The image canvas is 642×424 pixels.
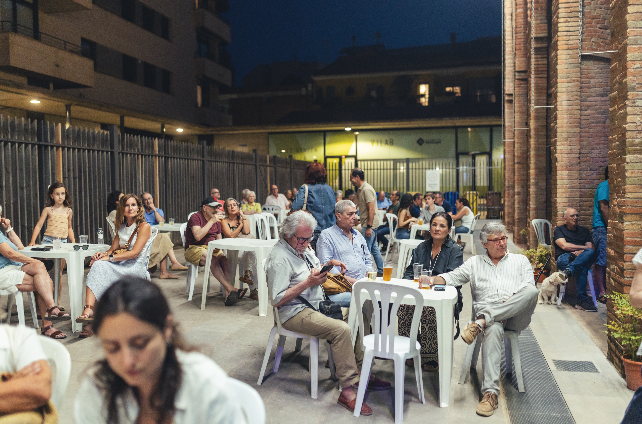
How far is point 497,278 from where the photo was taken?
4.23 metres

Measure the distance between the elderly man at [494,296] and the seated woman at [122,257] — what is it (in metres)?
3.06

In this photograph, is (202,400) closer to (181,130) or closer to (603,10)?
(603,10)

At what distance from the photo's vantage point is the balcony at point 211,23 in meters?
25.3

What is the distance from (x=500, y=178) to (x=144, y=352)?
22722 mm

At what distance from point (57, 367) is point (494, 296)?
3216mm

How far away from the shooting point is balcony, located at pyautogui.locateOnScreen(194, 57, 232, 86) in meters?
25.7

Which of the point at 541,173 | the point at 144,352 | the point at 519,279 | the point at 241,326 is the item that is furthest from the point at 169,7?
the point at 144,352

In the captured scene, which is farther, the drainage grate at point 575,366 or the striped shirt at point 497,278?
the drainage grate at point 575,366

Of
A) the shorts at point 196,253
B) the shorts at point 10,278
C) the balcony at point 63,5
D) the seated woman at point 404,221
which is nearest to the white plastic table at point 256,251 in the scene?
the shorts at point 196,253

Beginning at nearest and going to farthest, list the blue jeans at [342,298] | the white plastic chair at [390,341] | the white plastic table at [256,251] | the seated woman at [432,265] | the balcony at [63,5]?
the white plastic chair at [390,341] → the seated woman at [432,265] → the blue jeans at [342,298] → the white plastic table at [256,251] → the balcony at [63,5]

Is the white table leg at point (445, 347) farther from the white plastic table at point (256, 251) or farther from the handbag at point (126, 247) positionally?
the handbag at point (126, 247)

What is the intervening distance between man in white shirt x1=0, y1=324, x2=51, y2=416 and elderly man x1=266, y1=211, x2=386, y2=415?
197 centimetres

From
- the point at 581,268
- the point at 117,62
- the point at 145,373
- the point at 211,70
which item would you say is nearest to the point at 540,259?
the point at 581,268

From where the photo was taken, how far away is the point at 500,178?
886 inches
